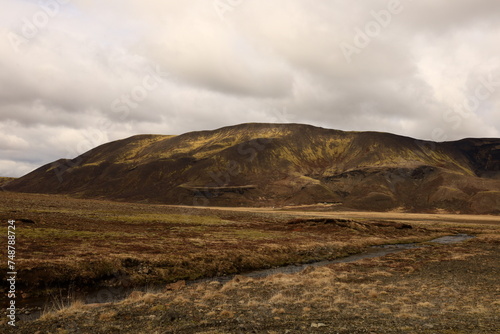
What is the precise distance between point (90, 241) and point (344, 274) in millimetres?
29495

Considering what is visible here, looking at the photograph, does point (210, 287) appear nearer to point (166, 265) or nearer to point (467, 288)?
point (166, 265)

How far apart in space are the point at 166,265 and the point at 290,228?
4667 cm

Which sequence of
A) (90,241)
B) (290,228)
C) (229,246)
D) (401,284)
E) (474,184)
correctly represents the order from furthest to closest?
1. (474,184)
2. (290,228)
3. (229,246)
4. (90,241)
5. (401,284)

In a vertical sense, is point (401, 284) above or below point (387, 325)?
below

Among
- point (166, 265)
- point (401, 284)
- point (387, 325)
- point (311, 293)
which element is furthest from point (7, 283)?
point (401, 284)

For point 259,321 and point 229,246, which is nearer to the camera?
point 259,321

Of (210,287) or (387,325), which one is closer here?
(387,325)

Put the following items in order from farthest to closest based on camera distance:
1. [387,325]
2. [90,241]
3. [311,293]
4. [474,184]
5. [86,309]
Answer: [474,184] → [90,241] → [311,293] → [86,309] → [387,325]

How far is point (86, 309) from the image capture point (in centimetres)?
1758

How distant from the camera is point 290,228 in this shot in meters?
73.9

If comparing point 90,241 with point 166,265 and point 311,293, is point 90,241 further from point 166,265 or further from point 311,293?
point 311,293

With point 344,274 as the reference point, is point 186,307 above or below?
above

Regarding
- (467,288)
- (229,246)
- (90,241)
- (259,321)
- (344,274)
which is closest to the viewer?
(259,321)

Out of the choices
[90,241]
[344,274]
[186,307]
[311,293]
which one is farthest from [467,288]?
[90,241]
